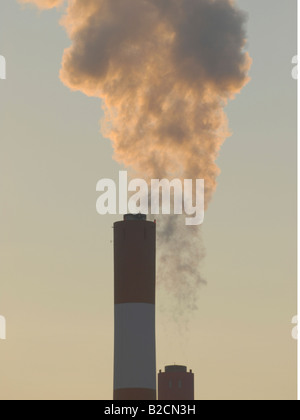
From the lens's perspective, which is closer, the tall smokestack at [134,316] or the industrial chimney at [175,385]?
the tall smokestack at [134,316]

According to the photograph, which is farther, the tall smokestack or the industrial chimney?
the industrial chimney

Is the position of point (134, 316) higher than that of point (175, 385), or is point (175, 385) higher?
point (134, 316)

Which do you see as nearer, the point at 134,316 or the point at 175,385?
the point at 134,316
